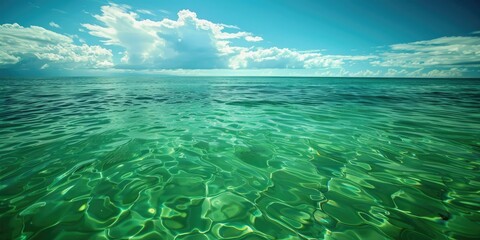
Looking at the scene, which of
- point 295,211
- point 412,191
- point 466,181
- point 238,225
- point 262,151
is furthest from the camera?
point 262,151

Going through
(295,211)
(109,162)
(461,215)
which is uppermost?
(461,215)

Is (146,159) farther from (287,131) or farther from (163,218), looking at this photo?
(287,131)

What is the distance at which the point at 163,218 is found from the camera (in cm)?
288

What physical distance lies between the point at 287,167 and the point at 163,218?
277cm

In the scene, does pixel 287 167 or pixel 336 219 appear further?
pixel 287 167

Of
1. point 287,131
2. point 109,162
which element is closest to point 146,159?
point 109,162

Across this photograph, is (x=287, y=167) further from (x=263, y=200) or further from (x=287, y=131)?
(x=287, y=131)

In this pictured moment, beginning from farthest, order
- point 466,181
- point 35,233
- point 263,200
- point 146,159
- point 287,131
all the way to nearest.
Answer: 1. point 287,131
2. point 146,159
3. point 466,181
4. point 263,200
5. point 35,233

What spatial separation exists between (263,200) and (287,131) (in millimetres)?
4375

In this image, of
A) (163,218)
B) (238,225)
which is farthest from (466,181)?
(163,218)

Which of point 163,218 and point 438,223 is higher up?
point 438,223

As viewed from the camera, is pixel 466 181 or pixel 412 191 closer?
pixel 412 191

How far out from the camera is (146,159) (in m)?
4.88

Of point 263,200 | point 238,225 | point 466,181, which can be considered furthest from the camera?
point 466,181
